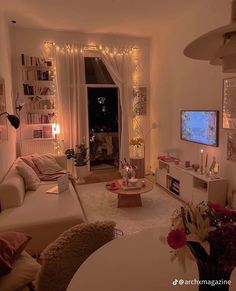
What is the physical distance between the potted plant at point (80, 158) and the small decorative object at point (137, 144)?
→ 102 cm

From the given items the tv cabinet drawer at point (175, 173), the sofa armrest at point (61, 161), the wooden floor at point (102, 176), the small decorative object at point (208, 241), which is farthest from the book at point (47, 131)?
the small decorative object at point (208, 241)

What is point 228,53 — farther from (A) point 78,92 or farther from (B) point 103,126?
(B) point 103,126

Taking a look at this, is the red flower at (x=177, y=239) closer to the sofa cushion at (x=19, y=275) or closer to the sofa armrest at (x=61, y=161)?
the sofa cushion at (x=19, y=275)

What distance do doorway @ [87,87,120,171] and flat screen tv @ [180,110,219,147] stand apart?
1.97 metres

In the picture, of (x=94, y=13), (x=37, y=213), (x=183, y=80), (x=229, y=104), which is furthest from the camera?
(x=183, y=80)

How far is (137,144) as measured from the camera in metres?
5.31

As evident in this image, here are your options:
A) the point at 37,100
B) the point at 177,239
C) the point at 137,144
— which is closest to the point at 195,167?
the point at 137,144

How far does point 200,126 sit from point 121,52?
2647 millimetres

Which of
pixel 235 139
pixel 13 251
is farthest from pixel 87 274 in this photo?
pixel 235 139

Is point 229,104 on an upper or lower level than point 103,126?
upper

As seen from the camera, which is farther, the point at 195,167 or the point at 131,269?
the point at 195,167

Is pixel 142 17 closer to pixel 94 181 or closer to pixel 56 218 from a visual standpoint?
pixel 94 181

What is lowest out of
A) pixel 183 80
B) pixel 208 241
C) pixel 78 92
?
pixel 208 241

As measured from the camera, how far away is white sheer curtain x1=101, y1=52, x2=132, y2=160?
17.8 feet
